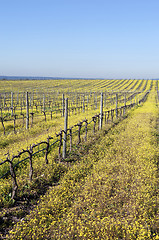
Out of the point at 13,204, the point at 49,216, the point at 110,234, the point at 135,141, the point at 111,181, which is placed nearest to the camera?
the point at 110,234

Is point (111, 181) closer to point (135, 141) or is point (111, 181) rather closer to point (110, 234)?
point (110, 234)

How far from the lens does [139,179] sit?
319 inches

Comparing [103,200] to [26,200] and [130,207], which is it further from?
[26,200]

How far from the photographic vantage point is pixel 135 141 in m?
13.6

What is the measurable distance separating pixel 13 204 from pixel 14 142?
7996mm

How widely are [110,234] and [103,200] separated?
145cm

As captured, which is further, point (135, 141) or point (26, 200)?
point (135, 141)

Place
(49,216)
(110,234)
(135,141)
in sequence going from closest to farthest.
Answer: (110,234)
(49,216)
(135,141)

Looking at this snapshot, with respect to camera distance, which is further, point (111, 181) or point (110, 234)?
point (111, 181)

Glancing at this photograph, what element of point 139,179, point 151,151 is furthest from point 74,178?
point 151,151

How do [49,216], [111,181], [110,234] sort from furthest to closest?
[111,181] < [49,216] < [110,234]

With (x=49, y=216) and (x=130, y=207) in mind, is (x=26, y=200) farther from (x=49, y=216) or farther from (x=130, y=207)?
(x=130, y=207)

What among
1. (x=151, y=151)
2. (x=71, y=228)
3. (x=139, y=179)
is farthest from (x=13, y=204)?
(x=151, y=151)

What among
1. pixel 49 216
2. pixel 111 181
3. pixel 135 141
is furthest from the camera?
pixel 135 141
